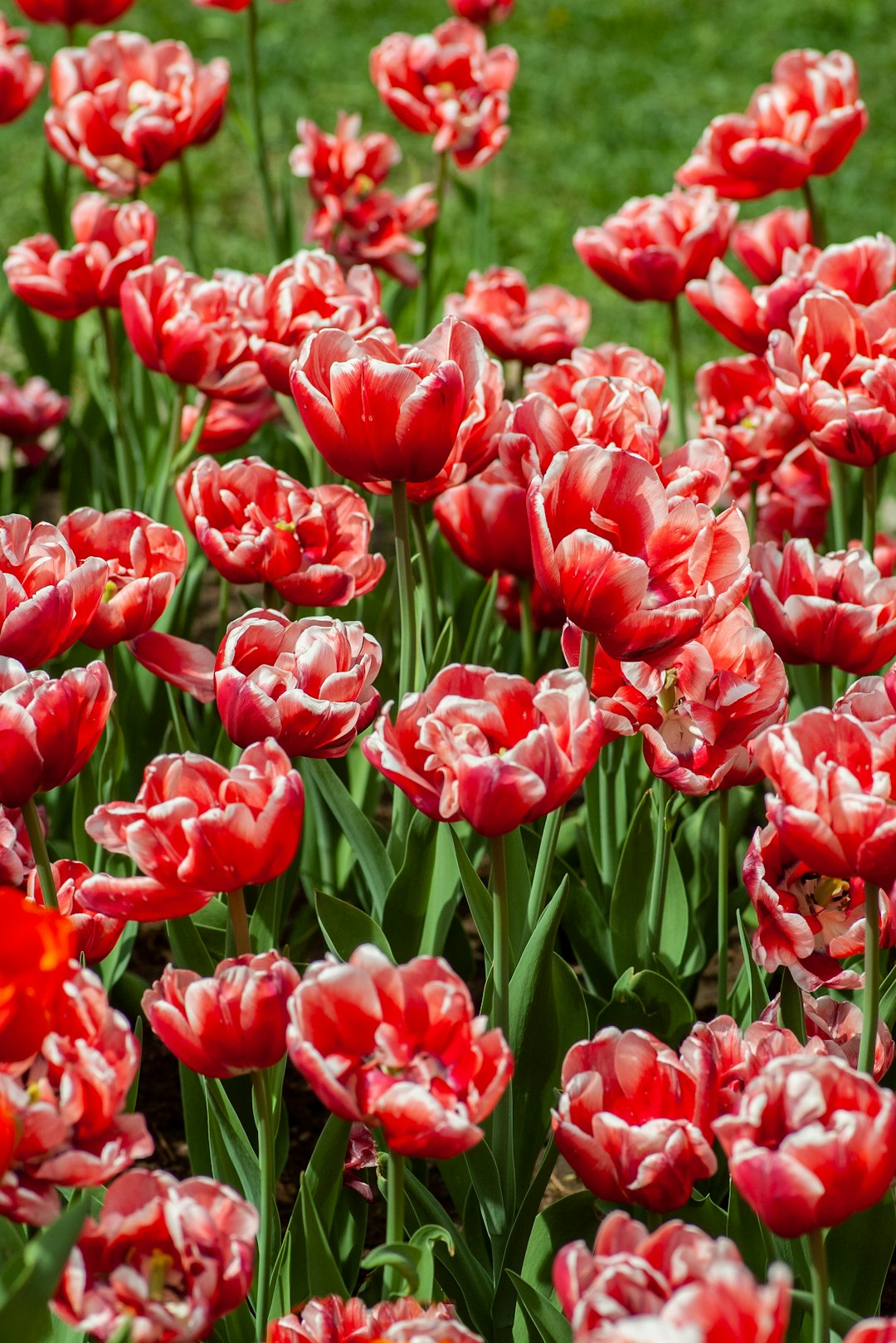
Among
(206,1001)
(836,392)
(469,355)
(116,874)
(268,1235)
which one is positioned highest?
(469,355)

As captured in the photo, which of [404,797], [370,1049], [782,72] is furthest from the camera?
[782,72]

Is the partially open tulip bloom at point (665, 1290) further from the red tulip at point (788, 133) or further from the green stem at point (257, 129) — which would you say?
the green stem at point (257, 129)

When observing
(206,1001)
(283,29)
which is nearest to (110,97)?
(206,1001)

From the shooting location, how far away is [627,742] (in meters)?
1.68

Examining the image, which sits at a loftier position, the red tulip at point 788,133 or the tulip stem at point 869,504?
the red tulip at point 788,133

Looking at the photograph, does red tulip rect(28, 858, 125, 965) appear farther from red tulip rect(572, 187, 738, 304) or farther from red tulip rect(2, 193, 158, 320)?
red tulip rect(572, 187, 738, 304)

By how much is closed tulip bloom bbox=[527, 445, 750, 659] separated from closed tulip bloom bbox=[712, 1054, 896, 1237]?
1.06 feet

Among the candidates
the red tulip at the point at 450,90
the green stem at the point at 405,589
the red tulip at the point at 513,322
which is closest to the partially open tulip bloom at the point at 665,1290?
the green stem at the point at 405,589

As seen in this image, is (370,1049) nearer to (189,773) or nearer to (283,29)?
(189,773)

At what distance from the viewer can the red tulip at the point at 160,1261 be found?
751 millimetres

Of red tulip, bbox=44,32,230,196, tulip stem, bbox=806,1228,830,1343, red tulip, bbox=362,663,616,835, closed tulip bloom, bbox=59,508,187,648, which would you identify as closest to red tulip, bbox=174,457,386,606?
closed tulip bloom, bbox=59,508,187,648

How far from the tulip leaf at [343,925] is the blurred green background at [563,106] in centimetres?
280

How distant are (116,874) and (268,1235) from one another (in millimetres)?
616

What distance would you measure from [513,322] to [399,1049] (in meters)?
1.40
